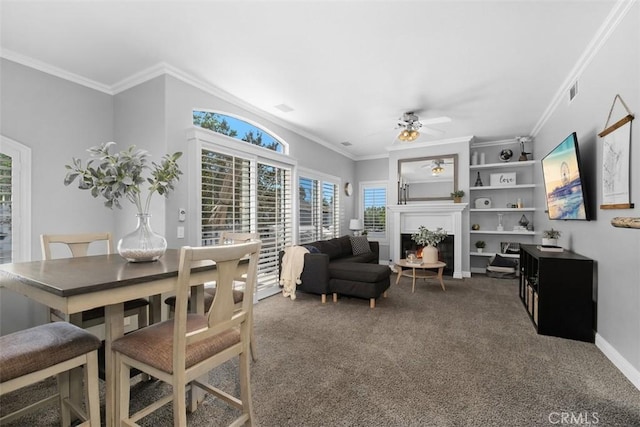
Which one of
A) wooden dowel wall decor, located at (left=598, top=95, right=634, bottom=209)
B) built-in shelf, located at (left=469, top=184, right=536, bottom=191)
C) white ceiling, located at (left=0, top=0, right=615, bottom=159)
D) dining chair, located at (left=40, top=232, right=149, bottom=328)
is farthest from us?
built-in shelf, located at (left=469, top=184, right=536, bottom=191)

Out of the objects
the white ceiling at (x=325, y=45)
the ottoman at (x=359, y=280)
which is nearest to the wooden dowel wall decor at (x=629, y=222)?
the white ceiling at (x=325, y=45)

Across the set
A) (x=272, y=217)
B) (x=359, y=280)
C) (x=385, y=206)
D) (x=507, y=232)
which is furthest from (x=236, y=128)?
(x=507, y=232)

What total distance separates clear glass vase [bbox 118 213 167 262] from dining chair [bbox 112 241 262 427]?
454 mm

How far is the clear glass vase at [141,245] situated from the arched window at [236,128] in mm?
2110

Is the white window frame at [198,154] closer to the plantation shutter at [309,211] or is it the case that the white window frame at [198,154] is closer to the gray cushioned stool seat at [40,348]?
the plantation shutter at [309,211]

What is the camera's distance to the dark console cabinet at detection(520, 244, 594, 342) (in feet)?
8.94

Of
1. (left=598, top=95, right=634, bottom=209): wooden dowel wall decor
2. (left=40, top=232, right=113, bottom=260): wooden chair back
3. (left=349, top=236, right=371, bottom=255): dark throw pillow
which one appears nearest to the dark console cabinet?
(left=598, top=95, right=634, bottom=209): wooden dowel wall decor

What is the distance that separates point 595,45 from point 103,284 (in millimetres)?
4163

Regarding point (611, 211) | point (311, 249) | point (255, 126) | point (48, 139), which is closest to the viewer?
point (611, 211)

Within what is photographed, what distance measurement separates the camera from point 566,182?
10.6 ft

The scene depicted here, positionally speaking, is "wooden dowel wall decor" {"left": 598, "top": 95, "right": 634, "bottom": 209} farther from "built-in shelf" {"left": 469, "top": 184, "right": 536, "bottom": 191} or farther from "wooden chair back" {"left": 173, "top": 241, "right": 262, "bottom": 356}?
"built-in shelf" {"left": 469, "top": 184, "right": 536, "bottom": 191}

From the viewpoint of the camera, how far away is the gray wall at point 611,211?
6.85ft

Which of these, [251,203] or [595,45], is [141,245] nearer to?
[251,203]

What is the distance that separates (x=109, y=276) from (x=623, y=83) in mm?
3669
